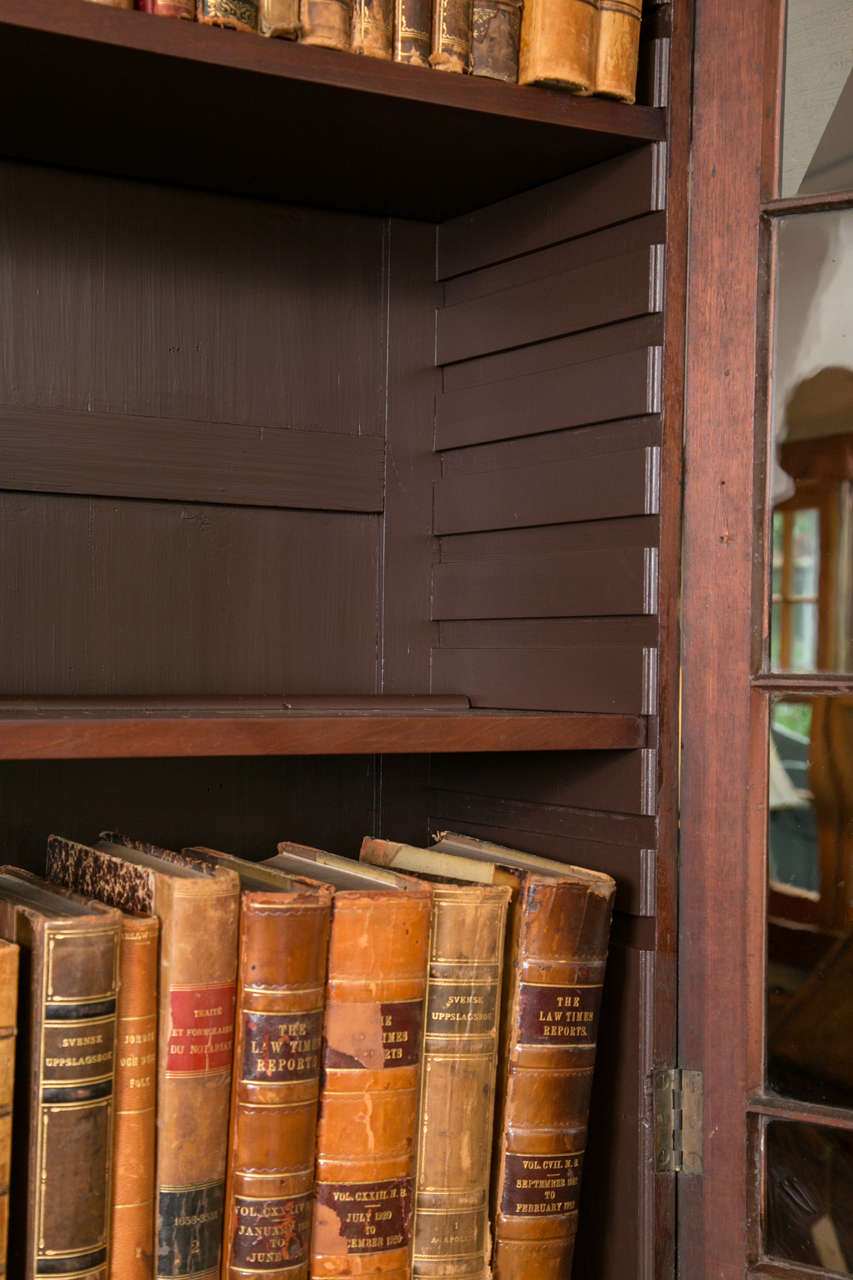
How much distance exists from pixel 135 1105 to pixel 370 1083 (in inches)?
7.5

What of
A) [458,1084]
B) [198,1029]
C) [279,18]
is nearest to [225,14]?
[279,18]

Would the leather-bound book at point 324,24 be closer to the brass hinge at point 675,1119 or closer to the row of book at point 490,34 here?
the row of book at point 490,34

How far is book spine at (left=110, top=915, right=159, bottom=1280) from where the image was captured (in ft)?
3.54

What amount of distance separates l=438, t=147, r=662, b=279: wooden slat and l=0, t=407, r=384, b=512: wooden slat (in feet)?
0.75

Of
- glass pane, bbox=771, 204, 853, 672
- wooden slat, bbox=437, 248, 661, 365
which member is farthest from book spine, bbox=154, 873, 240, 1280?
wooden slat, bbox=437, 248, 661, 365

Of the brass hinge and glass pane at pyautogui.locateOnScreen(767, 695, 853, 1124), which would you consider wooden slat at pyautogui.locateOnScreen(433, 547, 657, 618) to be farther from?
the brass hinge

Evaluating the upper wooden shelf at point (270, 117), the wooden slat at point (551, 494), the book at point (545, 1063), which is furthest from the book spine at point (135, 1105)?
the upper wooden shelf at point (270, 117)

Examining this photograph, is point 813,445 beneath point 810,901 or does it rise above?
above

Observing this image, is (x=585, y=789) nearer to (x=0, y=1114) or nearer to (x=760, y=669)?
(x=760, y=669)

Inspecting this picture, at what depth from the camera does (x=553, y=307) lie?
54.7 inches

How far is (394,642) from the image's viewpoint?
5.09ft

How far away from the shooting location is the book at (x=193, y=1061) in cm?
109

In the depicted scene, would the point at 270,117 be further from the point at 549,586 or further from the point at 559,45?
the point at 549,586

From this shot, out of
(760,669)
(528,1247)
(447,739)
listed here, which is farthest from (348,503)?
(528,1247)
